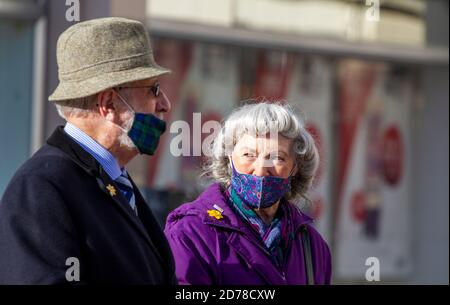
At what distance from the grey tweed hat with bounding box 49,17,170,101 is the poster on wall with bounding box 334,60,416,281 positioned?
6.12 meters

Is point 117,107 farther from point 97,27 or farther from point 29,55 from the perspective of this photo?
point 29,55

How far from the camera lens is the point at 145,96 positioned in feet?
10.0

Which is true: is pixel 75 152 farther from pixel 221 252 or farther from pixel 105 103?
pixel 221 252

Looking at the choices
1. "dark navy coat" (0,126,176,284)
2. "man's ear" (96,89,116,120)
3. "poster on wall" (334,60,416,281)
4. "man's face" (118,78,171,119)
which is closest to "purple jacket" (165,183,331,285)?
"dark navy coat" (0,126,176,284)

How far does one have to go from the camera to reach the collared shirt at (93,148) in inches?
114

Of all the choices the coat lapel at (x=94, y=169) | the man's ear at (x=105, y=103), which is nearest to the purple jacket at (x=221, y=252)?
the coat lapel at (x=94, y=169)

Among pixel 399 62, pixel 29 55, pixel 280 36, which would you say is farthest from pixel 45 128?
pixel 399 62

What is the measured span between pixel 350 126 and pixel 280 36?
1.26m

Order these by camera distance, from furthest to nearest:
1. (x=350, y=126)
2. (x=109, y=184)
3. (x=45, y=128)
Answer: (x=350, y=126)
(x=45, y=128)
(x=109, y=184)

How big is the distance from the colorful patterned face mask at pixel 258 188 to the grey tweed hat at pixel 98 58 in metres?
0.64

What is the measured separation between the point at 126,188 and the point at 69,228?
0.45 metres

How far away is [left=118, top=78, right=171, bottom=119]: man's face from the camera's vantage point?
3.01m

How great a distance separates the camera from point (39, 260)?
259 centimetres
